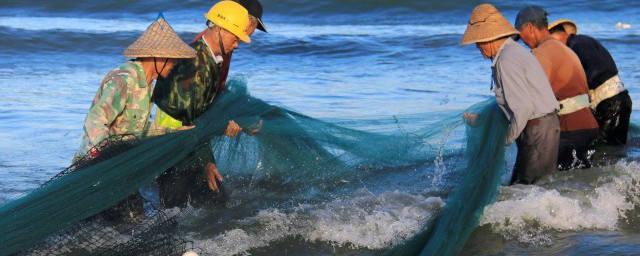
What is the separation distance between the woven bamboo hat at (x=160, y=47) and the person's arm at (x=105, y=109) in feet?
0.57

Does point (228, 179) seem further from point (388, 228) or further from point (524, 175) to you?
point (524, 175)

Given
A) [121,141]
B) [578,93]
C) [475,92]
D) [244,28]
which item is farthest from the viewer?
[475,92]

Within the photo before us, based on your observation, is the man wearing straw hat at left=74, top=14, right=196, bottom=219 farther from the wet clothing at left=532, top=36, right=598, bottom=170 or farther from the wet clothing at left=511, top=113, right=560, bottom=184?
the wet clothing at left=532, top=36, right=598, bottom=170

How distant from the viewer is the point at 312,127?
216 inches

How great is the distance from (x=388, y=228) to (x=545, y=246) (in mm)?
→ 953

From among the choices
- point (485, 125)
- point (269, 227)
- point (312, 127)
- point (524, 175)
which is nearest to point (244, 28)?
point (312, 127)

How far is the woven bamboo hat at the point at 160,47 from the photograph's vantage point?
4723 mm

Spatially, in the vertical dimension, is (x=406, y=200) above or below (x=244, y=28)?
below

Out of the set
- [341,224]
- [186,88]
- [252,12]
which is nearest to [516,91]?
[341,224]

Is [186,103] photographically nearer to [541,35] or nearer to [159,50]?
[159,50]

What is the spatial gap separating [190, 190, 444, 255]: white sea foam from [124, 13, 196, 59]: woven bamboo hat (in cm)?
112

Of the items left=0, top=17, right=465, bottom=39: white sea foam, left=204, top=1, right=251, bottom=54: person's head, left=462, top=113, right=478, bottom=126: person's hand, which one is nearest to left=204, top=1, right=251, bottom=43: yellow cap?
left=204, top=1, right=251, bottom=54: person's head

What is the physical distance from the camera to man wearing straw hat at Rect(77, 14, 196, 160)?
185 inches

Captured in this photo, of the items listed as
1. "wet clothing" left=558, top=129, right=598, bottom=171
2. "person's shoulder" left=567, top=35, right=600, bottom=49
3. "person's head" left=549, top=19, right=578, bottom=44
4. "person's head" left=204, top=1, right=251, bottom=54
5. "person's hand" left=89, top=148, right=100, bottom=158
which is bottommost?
"wet clothing" left=558, top=129, right=598, bottom=171
